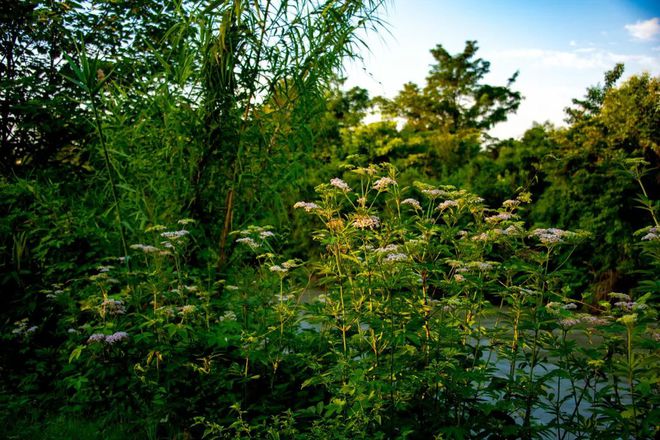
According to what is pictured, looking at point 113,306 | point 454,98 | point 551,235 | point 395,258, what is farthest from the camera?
point 454,98

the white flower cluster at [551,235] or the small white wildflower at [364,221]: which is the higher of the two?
the small white wildflower at [364,221]

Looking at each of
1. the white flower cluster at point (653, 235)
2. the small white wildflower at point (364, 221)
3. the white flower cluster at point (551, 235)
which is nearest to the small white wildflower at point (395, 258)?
the small white wildflower at point (364, 221)

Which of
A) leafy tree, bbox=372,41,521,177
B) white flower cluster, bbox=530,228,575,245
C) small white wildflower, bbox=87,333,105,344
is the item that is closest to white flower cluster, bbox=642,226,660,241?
white flower cluster, bbox=530,228,575,245

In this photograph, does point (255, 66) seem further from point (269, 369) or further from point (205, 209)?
point (269, 369)

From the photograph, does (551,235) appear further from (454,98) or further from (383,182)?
(454,98)

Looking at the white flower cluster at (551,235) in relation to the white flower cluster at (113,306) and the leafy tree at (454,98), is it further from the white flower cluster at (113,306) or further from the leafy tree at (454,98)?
the leafy tree at (454,98)

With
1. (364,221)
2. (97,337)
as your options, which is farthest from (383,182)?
(97,337)

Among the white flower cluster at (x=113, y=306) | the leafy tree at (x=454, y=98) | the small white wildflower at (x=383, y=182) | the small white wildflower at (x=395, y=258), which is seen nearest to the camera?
the small white wildflower at (x=395, y=258)

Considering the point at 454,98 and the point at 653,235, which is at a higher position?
the point at 454,98

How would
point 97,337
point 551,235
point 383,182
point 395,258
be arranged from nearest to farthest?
point 395,258 → point 551,235 → point 383,182 → point 97,337

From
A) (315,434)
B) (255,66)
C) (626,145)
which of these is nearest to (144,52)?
(255,66)

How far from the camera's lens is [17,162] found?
→ 19.8 feet

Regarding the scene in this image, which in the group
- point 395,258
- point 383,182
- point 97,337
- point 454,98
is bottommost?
point 97,337

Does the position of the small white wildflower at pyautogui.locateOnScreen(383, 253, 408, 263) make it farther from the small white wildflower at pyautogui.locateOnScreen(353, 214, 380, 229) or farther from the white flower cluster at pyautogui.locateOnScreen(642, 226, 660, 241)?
the white flower cluster at pyautogui.locateOnScreen(642, 226, 660, 241)
